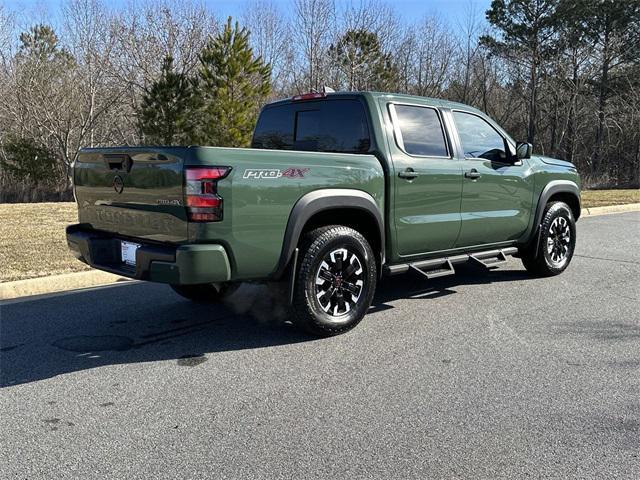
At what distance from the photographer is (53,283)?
626 cm

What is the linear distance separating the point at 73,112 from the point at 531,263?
80.8ft

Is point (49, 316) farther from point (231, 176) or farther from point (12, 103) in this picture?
point (12, 103)

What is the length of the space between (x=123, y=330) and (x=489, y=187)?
3773mm

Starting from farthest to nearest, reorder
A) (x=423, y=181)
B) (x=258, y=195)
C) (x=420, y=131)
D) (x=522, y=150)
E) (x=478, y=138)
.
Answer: (x=522, y=150) < (x=478, y=138) < (x=420, y=131) < (x=423, y=181) < (x=258, y=195)

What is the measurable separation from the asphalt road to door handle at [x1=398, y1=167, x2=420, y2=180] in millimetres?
1288

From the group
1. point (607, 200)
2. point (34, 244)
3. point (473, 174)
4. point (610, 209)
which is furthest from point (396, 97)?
point (607, 200)

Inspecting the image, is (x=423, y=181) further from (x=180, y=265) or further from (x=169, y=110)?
(x=169, y=110)

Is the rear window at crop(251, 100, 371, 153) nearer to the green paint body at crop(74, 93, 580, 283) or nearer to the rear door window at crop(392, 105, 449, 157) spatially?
the green paint body at crop(74, 93, 580, 283)

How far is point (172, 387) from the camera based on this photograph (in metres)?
3.64

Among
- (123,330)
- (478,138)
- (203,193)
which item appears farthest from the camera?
(478,138)

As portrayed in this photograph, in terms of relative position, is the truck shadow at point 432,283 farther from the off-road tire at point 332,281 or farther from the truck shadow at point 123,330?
the off-road tire at point 332,281

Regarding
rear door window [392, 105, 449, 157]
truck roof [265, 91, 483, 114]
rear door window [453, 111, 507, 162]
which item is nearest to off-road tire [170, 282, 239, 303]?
truck roof [265, 91, 483, 114]

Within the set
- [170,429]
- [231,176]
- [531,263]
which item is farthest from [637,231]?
[170,429]

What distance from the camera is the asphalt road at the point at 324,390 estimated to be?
276cm
